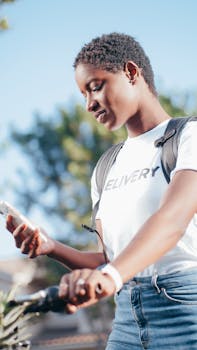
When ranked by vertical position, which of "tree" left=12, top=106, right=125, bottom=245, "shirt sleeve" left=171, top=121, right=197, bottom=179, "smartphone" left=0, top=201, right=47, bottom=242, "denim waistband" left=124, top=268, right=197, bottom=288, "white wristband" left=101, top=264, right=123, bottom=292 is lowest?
"tree" left=12, top=106, right=125, bottom=245

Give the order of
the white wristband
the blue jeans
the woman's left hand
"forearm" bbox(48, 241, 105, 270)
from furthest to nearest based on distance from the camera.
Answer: "forearm" bbox(48, 241, 105, 270)
the blue jeans
the white wristband
the woman's left hand

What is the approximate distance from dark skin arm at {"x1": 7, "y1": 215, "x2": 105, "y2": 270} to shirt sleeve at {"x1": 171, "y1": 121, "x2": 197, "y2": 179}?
0.51 meters

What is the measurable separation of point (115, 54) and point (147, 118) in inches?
11.7

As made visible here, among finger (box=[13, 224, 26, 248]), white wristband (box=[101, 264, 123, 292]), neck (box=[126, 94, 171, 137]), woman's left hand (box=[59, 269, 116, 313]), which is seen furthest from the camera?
neck (box=[126, 94, 171, 137])

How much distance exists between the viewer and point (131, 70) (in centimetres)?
264

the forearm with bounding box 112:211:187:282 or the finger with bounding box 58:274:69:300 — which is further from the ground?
the finger with bounding box 58:274:69:300

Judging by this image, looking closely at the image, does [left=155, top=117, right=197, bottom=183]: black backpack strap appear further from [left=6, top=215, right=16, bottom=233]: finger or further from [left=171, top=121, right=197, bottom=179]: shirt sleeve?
[left=6, top=215, right=16, bottom=233]: finger

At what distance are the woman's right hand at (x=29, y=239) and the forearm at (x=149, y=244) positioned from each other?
1.46ft

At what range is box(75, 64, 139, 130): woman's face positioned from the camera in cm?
244

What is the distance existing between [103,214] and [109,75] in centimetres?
56

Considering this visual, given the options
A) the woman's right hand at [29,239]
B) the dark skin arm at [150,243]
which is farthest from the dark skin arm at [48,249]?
the dark skin arm at [150,243]

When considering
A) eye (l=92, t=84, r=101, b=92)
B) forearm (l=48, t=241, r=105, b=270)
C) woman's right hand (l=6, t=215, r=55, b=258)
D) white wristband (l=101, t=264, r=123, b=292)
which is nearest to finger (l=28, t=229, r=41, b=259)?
woman's right hand (l=6, t=215, r=55, b=258)

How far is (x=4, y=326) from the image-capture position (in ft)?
7.86

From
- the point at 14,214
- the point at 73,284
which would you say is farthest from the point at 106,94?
the point at 73,284
